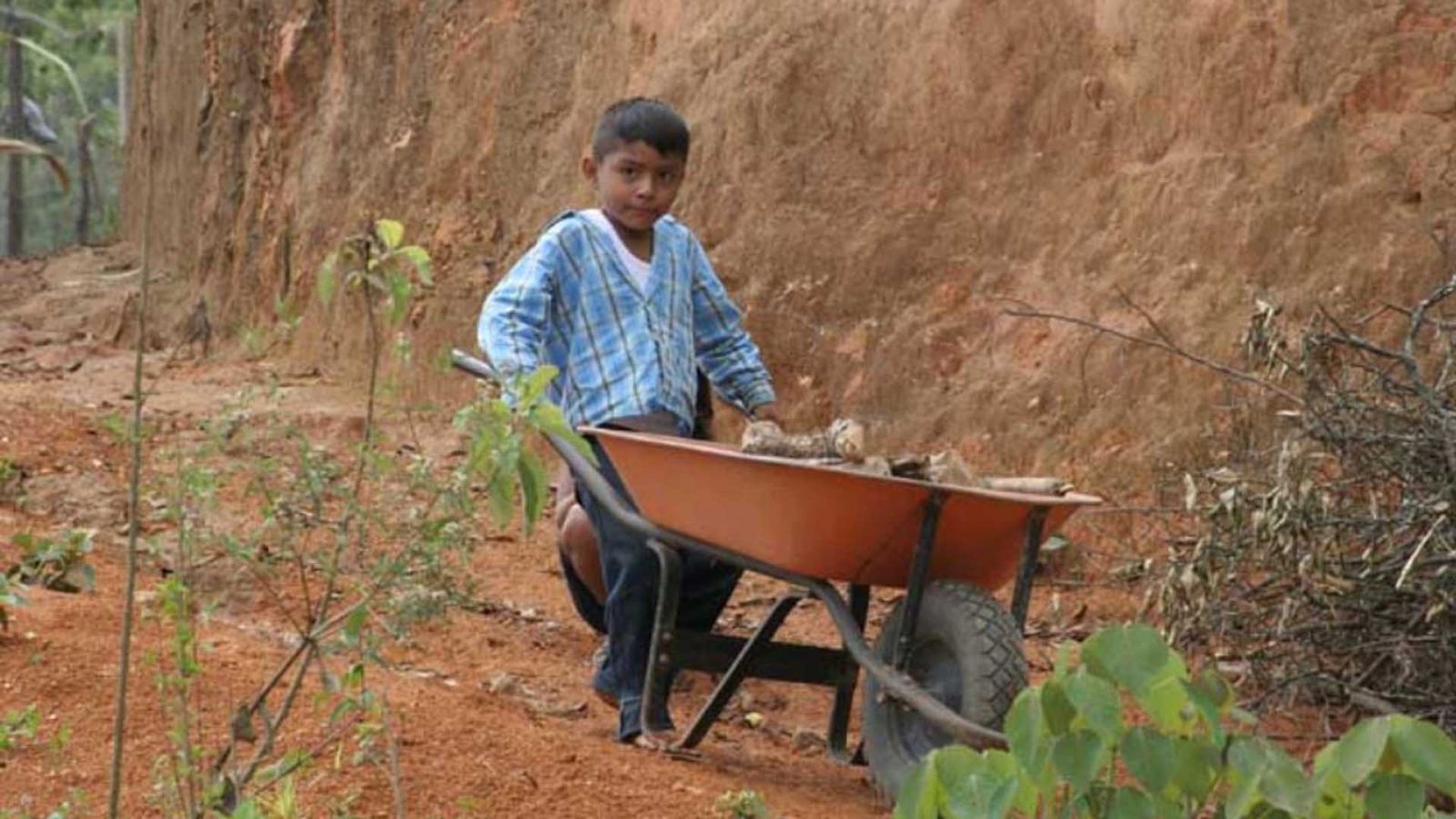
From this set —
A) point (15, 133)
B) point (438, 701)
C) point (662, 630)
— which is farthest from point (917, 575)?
point (15, 133)

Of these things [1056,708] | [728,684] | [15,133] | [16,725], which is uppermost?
[1056,708]

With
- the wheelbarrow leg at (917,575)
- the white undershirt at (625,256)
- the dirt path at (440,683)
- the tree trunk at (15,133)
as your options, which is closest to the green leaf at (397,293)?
the dirt path at (440,683)

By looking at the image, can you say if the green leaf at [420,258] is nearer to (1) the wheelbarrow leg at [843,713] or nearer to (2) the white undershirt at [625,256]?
(1) the wheelbarrow leg at [843,713]

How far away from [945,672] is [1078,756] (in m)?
2.03

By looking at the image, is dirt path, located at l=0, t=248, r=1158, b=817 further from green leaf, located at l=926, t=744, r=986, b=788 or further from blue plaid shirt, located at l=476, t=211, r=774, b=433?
green leaf, located at l=926, t=744, r=986, b=788

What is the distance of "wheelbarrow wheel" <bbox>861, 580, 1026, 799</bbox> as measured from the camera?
4.79 metres

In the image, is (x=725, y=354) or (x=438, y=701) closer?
(x=438, y=701)

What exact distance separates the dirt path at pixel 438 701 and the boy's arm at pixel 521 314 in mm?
660

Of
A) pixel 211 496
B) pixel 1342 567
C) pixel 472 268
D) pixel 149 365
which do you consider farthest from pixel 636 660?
pixel 149 365

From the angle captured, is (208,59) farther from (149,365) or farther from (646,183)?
(646,183)

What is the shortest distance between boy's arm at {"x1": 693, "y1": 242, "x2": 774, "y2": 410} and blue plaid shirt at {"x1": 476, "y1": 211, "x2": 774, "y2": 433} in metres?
0.14

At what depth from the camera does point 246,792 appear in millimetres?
3861

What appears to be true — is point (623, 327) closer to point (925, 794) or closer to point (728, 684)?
point (728, 684)

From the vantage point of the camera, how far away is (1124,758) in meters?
2.94
